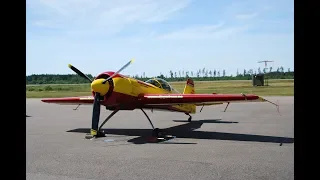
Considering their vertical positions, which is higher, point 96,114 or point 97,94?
point 97,94

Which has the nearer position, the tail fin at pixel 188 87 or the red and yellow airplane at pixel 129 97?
the red and yellow airplane at pixel 129 97

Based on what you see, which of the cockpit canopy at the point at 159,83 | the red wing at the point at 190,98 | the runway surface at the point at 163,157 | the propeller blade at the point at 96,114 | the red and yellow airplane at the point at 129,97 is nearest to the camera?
the runway surface at the point at 163,157

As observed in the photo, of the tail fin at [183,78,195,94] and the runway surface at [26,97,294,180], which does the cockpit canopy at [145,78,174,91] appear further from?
the runway surface at [26,97,294,180]

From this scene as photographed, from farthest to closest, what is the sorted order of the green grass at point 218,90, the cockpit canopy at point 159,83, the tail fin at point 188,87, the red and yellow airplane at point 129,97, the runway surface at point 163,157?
Answer: the green grass at point 218,90 < the tail fin at point 188,87 < the cockpit canopy at point 159,83 < the red and yellow airplane at point 129,97 < the runway surface at point 163,157

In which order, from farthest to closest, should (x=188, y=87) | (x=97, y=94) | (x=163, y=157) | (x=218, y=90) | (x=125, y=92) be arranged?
(x=218, y=90) < (x=188, y=87) < (x=125, y=92) < (x=97, y=94) < (x=163, y=157)

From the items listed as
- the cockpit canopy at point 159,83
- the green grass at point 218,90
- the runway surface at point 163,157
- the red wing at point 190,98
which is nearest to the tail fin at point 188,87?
the cockpit canopy at point 159,83

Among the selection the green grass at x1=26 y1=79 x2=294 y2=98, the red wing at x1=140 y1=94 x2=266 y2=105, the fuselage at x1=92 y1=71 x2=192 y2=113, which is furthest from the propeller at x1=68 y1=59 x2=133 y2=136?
the green grass at x1=26 y1=79 x2=294 y2=98

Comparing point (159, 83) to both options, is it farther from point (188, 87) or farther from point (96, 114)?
point (96, 114)

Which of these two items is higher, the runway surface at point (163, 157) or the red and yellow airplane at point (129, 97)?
the red and yellow airplane at point (129, 97)

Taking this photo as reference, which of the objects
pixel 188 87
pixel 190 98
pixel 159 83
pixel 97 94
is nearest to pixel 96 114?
pixel 97 94

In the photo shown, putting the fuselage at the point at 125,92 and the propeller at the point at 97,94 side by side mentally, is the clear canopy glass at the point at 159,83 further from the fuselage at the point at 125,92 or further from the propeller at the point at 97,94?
the propeller at the point at 97,94

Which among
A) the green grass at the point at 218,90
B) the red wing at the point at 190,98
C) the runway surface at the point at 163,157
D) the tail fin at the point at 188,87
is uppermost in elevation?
the tail fin at the point at 188,87
